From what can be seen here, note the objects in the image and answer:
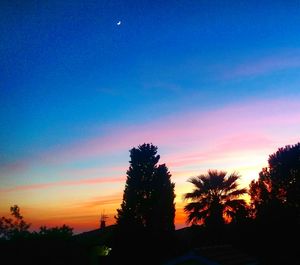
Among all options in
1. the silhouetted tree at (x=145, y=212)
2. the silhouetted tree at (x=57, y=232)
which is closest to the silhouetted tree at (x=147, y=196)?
the silhouetted tree at (x=145, y=212)

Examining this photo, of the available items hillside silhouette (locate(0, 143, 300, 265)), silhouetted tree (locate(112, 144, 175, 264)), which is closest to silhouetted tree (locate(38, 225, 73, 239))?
hillside silhouette (locate(0, 143, 300, 265))

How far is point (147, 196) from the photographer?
29062 mm

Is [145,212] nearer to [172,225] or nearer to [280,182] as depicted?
[172,225]

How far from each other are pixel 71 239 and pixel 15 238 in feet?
11.3

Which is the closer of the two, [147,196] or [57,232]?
[57,232]

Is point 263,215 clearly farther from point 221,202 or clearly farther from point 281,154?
point 281,154

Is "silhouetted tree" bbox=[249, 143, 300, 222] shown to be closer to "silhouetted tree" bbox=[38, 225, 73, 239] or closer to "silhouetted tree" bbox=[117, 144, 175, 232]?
"silhouetted tree" bbox=[117, 144, 175, 232]

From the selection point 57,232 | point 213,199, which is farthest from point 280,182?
point 57,232

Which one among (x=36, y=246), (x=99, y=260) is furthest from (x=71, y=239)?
(x=99, y=260)

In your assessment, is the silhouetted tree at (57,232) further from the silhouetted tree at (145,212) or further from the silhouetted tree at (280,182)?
the silhouetted tree at (280,182)

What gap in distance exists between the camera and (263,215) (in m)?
26.5

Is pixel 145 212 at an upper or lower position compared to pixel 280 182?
lower

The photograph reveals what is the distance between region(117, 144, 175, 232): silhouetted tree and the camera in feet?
92.0

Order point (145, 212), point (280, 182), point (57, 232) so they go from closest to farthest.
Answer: point (57, 232), point (145, 212), point (280, 182)
